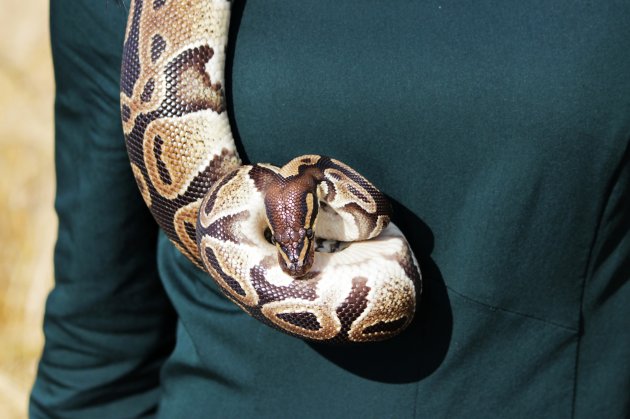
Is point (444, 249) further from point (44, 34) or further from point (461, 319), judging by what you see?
point (44, 34)

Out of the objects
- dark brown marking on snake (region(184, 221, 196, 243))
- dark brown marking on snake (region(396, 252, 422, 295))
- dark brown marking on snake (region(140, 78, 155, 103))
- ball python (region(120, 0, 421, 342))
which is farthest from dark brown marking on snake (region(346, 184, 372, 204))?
dark brown marking on snake (region(140, 78, 155, 103))

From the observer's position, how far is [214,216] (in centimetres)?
180

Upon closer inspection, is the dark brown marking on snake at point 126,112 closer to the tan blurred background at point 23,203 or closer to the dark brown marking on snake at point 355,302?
the dark brown marking on snake at point 355,302

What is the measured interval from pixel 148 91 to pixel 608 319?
1.28m

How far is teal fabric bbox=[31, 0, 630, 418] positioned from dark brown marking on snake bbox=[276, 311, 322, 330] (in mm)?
230

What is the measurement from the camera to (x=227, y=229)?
1.78 meters

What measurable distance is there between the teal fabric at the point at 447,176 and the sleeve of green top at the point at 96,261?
1cm

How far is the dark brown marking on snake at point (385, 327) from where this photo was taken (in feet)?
5.72

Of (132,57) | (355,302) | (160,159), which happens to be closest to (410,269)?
(355,302)

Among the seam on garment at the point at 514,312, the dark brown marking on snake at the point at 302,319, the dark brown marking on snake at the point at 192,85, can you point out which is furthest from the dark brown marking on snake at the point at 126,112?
the seam on garment at the point at 514,312

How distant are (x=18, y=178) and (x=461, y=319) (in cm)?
450

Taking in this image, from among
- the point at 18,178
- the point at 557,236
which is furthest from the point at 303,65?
the point at 18,178

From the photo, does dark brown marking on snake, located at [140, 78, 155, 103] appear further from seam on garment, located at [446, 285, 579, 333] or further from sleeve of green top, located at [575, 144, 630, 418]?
sleeve of green top, located at [575, 144, 630, 418]

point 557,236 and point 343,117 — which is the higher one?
point 343,117
